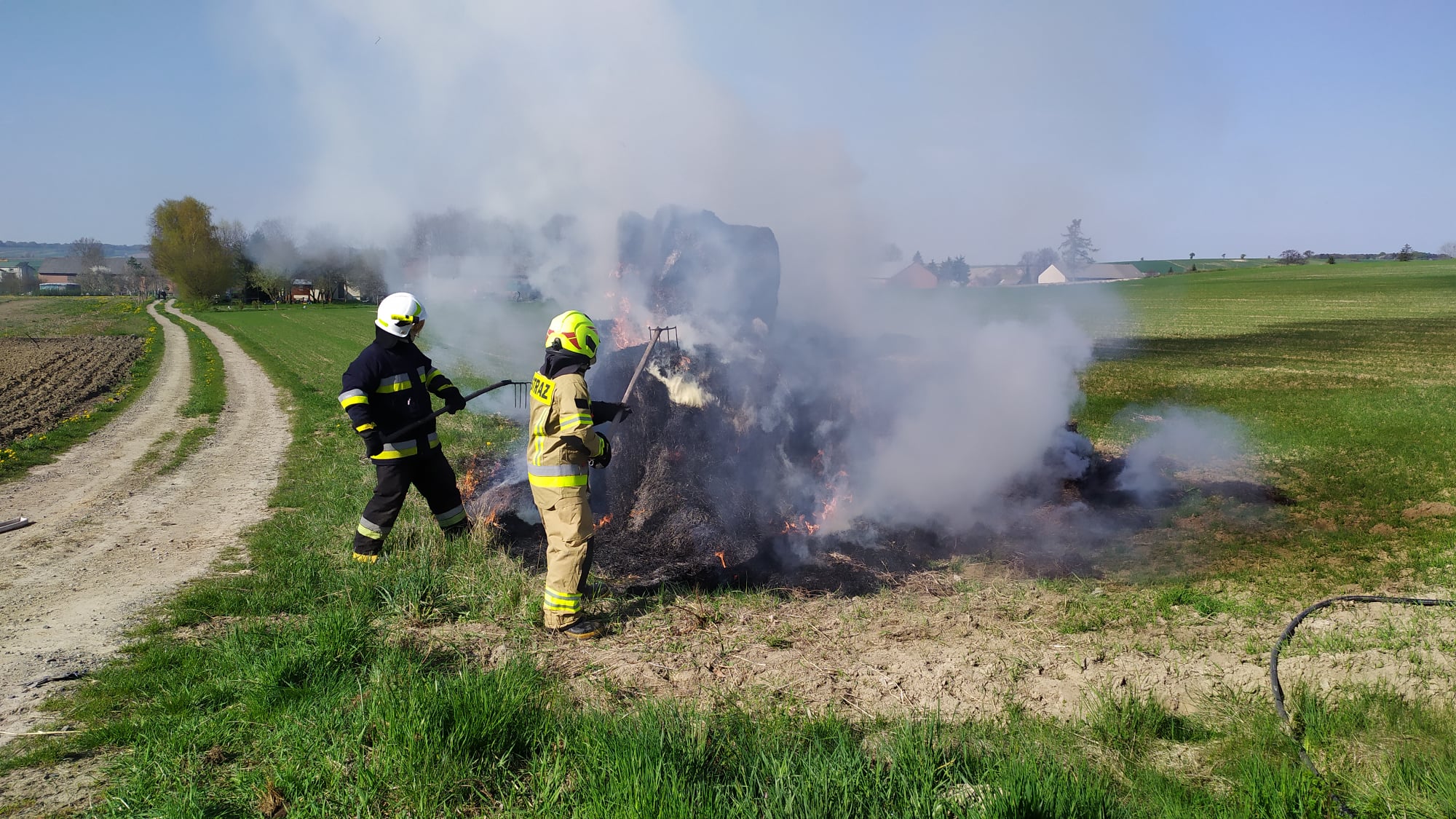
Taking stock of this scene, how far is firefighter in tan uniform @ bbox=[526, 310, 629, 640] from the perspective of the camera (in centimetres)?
535

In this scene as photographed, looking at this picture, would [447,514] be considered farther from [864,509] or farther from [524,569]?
[864,509]

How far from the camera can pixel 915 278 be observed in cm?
2628

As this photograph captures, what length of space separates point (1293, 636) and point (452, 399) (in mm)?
6805

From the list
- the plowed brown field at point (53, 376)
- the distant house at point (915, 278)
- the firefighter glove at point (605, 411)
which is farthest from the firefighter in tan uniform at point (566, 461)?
the distant house at point (915, 278)

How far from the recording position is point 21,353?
87.1 feet

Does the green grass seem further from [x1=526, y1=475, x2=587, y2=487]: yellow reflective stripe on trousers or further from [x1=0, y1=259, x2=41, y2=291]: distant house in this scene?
[x1=526, y1=475, x2=587, y2=487]: yellow reflective stripe on trousers

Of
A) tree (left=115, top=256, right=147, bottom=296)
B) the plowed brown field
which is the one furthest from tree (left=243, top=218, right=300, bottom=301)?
tree (left=115, top=256, right=147, bottom=296)

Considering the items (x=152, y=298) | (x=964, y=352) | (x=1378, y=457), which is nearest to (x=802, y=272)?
(x=964, y=352)

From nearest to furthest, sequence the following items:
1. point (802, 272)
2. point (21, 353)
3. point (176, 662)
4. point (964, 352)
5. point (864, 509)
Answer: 1. point (176, 662)
2. point (864, 509)
3. point (964, 352)
4. point (802, 272)
5. point (21, 353)

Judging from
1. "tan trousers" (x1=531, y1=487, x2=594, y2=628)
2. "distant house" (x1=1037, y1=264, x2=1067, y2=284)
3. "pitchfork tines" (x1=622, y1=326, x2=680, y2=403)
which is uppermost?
"distant house" (x1=1037, y1=264, x2=1067, y2=284)

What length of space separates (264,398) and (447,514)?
48.7 ft

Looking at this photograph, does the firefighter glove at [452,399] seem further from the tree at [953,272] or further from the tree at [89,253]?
the tree at [89,253]

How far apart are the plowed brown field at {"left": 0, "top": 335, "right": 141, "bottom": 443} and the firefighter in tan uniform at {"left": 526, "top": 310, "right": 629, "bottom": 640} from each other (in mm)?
12794

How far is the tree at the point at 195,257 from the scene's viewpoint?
35.3 metres
